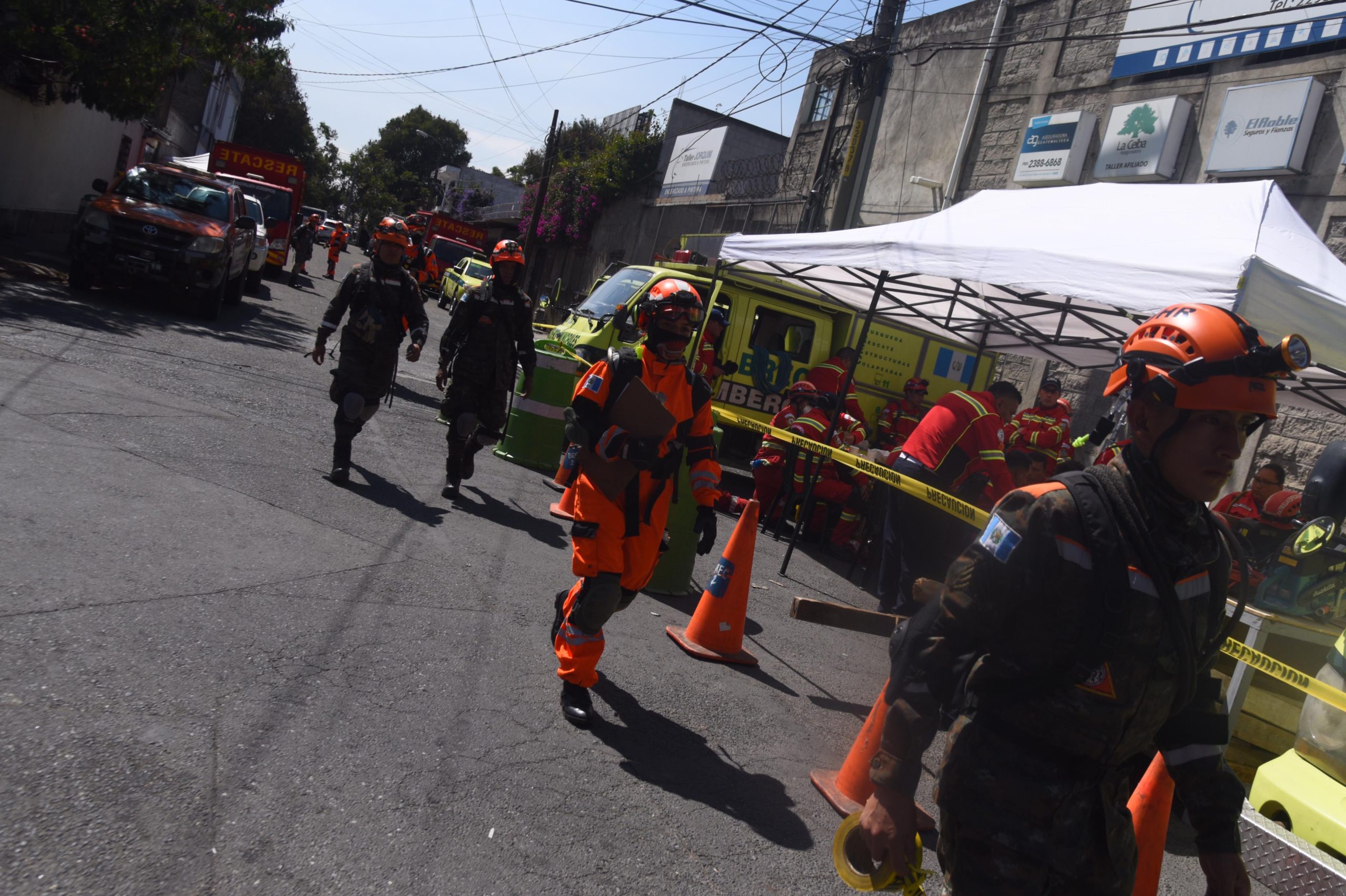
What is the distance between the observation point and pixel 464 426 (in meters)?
Result: 8.00

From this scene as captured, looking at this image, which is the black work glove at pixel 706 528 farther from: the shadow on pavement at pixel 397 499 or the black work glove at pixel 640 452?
the shadow on pavement at pixel 397 499

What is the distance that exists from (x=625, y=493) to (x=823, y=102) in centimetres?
1988

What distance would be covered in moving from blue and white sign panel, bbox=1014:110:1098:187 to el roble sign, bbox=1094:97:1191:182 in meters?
0.31

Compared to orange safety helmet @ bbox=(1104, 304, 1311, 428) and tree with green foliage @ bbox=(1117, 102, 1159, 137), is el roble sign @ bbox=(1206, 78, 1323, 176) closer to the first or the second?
tree with green foliage @ bbox=(1117, 102, 1159, 137)

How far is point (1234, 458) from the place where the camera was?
2.23 metres

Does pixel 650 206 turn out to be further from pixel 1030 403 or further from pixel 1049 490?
pixel 1049 490

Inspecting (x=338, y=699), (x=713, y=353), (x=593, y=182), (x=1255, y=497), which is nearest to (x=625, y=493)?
(x=338, y=699)

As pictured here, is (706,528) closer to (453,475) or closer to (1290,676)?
(1290,676)

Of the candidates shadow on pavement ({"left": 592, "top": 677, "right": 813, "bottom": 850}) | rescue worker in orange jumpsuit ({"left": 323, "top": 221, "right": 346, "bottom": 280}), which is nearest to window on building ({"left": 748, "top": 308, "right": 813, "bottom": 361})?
shadow on pavement ({"left": 592, "top": 677, "right": 813, "bottom": 850})

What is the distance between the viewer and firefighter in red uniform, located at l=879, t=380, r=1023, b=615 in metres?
6.64

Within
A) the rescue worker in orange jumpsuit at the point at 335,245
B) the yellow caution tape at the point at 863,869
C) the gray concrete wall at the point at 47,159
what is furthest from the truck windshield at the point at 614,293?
the rescue worker in orange jumpsuit at the point at 335,245

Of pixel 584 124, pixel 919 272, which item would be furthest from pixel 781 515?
pixel 584 124

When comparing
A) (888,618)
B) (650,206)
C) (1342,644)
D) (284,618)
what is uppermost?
(650,206)

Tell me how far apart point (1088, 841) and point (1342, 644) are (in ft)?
11.1
